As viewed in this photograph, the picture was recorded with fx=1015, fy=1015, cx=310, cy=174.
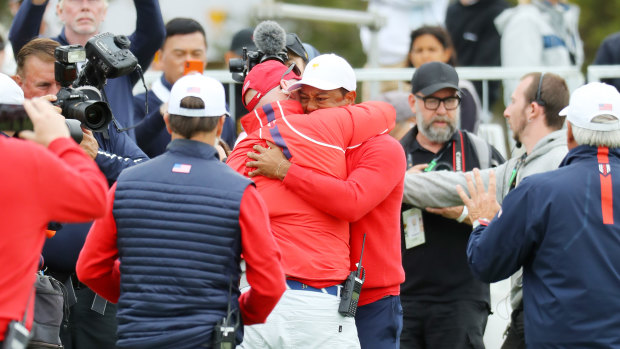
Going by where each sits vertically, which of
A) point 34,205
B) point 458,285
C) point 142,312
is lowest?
point 458,285

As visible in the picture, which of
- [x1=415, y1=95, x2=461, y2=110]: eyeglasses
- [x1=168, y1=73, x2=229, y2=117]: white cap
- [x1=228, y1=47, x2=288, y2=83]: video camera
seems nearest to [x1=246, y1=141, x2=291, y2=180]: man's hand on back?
[x1=168, y1=73, x2=229, y2=117]: white cap

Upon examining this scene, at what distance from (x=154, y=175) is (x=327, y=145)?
3.33 ft

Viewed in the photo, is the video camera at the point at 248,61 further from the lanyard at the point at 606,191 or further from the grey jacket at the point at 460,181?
the lanyard at the point at 606,191

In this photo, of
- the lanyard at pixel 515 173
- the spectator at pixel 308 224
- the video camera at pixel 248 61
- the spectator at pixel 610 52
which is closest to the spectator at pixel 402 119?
the lanyard at pixel 515 173

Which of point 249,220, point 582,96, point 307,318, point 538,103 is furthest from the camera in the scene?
point 538,103

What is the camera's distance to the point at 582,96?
212 inches

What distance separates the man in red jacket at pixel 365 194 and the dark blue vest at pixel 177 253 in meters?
0.63

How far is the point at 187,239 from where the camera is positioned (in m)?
4.44

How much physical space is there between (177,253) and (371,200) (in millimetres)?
1192

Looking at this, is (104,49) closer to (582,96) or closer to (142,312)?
(142,312)

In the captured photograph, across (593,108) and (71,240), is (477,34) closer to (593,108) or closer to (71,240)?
(593,108)

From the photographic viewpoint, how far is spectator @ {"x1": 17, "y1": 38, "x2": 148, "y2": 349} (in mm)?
5801

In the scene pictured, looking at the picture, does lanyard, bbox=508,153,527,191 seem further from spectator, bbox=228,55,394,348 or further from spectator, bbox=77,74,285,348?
spectator, bbox=77,74,285,348

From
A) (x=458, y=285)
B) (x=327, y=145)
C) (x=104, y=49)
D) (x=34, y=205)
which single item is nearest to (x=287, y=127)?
(x=327, y=145)
